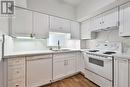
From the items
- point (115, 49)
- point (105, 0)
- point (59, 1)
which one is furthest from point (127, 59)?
point (59, 1)

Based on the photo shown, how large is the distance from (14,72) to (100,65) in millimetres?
2058

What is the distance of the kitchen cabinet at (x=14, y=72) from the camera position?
1.92m

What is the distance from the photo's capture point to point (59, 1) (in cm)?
386

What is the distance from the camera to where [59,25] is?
3314 millimetres

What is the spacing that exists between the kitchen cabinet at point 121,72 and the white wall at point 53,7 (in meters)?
2.78

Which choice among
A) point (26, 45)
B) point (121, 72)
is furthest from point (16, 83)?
point (121, 72)

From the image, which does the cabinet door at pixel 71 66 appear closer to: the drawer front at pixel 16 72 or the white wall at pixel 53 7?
the drawer front at pixel 16 72

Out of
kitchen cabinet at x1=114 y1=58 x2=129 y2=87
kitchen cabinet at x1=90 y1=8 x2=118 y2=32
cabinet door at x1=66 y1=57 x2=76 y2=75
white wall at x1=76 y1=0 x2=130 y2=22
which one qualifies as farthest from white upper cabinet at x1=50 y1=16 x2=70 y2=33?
kitchen cabinet at x1=114 y1=58 x2=129 y2=87

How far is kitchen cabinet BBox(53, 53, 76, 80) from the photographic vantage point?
9.24 ft

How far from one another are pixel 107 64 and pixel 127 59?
52cm

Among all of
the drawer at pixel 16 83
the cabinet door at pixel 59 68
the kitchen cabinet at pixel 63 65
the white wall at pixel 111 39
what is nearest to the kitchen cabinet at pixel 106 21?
the white wall at pixel 111 39

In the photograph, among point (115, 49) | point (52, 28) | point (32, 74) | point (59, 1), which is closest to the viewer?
point (32, 74)

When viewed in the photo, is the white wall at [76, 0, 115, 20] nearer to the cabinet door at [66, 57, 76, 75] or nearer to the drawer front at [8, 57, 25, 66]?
the cabinet door at [66, 57, 76, 75]

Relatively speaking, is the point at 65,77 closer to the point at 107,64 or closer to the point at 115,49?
the point at 107,64
